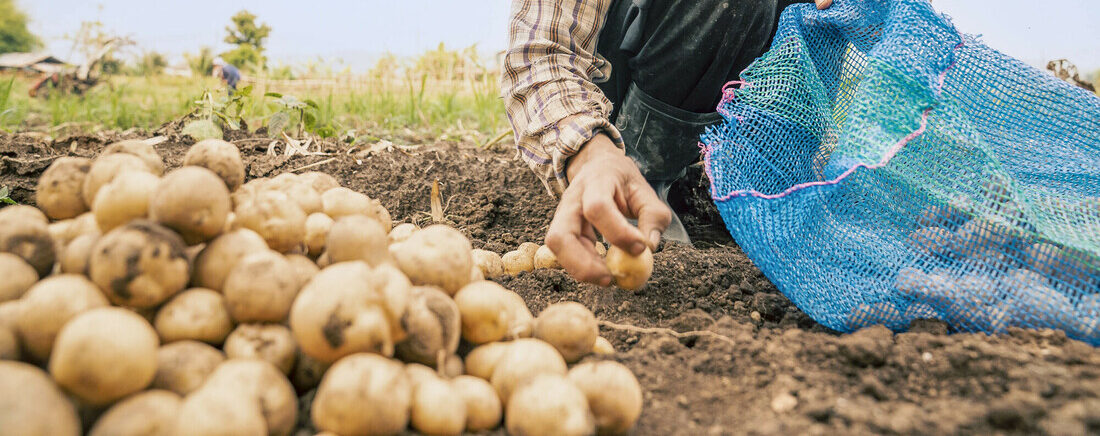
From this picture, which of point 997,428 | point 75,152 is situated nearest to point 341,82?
point 75,152

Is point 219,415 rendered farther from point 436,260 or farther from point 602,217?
point 602,217

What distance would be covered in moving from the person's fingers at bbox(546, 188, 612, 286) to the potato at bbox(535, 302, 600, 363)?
361 millimetres

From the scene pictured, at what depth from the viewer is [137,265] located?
3.28 ft

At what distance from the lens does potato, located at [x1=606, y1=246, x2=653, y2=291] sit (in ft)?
5.64

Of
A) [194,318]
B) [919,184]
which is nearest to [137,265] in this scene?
[194,318]

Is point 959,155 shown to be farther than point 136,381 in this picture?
Yes

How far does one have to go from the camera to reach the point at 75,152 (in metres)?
3.02

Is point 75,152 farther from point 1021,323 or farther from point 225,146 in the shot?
point 1021,323

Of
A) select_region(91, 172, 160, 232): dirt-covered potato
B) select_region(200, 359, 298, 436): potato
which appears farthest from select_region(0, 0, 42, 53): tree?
select_region(200, 359, 298, 436): potato

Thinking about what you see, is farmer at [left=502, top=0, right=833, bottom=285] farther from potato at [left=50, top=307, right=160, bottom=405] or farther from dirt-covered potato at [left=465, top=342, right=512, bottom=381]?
potato at [left=50, top=307, right=160, bottom=405]

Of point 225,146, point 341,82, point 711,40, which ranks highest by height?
point 711,40

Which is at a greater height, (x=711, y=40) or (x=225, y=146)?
(x=711, y=40)

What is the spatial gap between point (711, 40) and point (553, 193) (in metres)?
0.91

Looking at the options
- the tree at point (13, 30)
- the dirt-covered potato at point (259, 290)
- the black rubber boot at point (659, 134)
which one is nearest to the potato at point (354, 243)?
the dirt-covered potato at point (259, 290)
